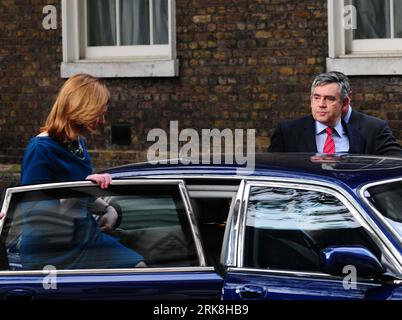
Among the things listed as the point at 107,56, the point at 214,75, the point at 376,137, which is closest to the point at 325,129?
the point at 376,137

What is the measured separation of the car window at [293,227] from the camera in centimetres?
505

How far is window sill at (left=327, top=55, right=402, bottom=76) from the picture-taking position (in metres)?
11.1

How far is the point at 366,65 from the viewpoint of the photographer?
11.2 m

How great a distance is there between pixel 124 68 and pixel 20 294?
7.36m

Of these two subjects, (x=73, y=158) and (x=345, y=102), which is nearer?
(x=73, y=158)

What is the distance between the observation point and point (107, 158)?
41.2 feet

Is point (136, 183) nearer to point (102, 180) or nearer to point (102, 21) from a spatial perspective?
point (102, 180)

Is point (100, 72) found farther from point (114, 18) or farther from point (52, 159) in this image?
point (52, 159)

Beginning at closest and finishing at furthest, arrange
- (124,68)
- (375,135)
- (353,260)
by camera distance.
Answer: (353,260) → (375,135) → (124,68)

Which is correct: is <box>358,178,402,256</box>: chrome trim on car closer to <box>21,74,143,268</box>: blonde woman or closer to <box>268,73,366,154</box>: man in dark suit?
<box>21,74,143,268</box>: blonde woman

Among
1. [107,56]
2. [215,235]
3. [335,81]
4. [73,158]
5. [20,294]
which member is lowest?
[20,294]

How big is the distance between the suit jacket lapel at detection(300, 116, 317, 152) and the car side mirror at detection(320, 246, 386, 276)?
7.69 ft

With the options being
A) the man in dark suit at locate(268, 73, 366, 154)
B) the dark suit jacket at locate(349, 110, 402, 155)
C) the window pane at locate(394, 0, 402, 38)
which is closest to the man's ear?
the man in dark suit at locate(268, 73, 366, 154)

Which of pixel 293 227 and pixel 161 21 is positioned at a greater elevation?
pixel 161 21
